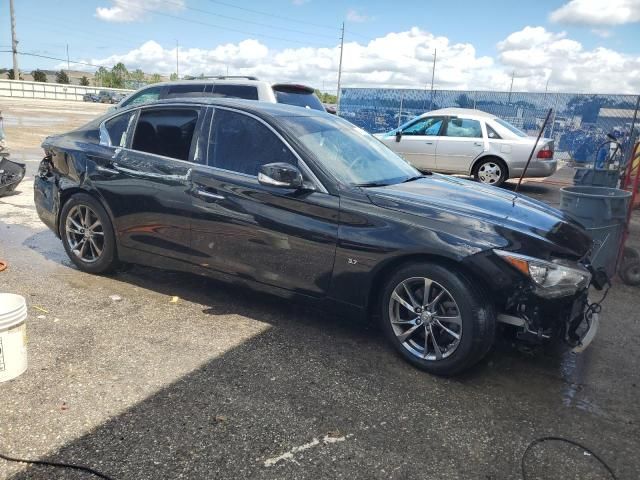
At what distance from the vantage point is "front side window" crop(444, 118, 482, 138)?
11641 millimetres

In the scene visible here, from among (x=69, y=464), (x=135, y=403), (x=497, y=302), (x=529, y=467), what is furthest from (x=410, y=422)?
(x=69, y=464)

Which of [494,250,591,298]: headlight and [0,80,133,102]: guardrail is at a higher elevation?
[0,80,133,102]: guardrail

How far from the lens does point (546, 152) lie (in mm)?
11320

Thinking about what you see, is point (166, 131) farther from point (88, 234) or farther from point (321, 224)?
point (321, 224)

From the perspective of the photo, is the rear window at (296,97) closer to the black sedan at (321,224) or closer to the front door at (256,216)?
the black sedan at (321,224)

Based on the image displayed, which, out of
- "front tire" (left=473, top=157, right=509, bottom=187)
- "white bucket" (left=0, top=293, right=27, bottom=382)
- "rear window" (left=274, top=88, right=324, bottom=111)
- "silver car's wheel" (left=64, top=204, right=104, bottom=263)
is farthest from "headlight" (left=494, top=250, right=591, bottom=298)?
"front tire" (left=473, top=157, right=509, bottom=187)

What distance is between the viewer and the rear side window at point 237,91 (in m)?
8.20

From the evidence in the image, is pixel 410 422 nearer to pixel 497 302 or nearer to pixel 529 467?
pixel 529 467

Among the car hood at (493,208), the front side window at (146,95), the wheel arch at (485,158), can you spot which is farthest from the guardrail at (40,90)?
the car hood at (493,208)

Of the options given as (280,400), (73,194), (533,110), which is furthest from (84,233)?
(533,110)

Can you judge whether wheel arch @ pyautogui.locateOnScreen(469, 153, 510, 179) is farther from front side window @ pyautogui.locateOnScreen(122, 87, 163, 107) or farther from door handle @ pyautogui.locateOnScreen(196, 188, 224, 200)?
door handle @ pyautogui.locateOnScreen(196, 188, 224, 200)

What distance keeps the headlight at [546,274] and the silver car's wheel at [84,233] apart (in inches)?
136

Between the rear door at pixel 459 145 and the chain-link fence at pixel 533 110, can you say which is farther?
the chain-link fence at pixel 533 110

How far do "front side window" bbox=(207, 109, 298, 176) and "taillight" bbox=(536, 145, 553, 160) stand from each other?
347 inches
